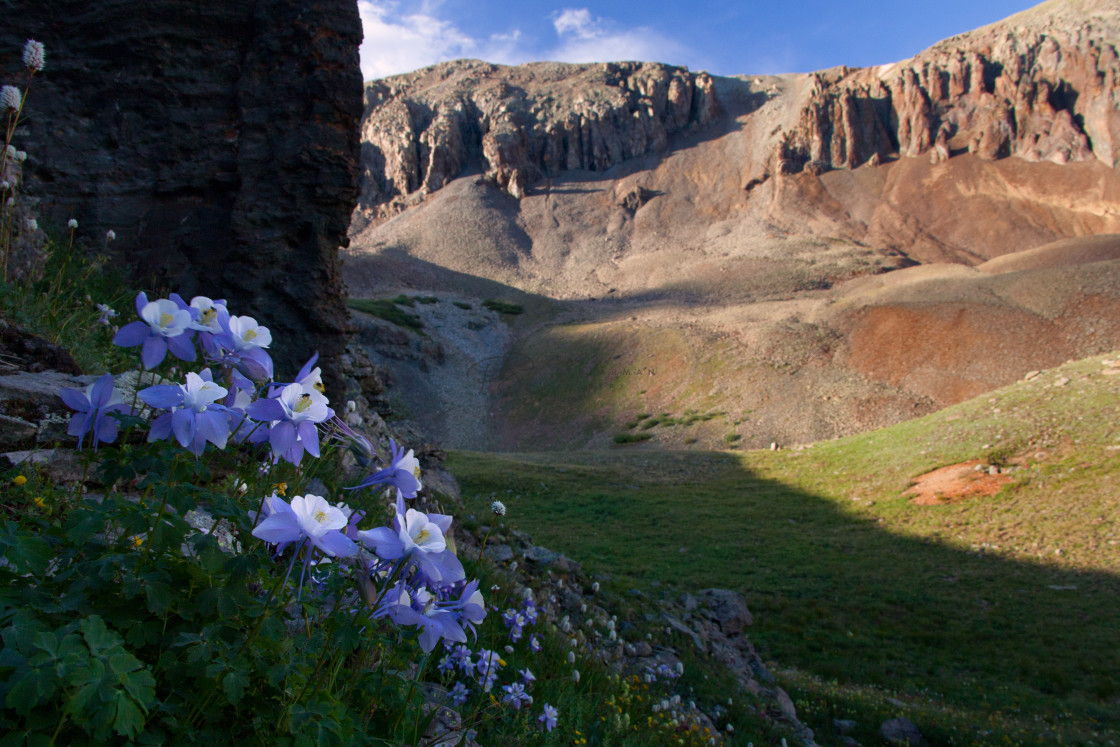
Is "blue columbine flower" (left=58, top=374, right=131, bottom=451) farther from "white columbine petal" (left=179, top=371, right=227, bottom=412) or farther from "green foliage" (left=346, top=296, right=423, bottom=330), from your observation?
"green foliage" (left=346, top=296, right=423, bottom=330)

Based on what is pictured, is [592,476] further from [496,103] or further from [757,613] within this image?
[496,103]

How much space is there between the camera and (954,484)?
1670 centimetres

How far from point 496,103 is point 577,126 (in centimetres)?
1668

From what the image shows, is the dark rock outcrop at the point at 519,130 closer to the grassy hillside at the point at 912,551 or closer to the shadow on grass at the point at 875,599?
the grassy hillside at the point at 912,551

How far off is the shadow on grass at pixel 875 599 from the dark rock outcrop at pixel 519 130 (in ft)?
298

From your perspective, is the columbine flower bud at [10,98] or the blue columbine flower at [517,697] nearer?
the blue columbine flower at [517,697]

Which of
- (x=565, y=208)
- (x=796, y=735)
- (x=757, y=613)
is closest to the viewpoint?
(x=796, y=735)

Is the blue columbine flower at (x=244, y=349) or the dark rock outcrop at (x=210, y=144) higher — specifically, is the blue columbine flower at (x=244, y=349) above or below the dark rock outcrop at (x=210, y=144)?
below

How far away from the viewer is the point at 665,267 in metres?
80.2

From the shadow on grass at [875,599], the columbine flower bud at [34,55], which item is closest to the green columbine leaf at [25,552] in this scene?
the columbine flower bud at [34,55]

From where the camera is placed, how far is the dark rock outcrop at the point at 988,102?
7931 cm

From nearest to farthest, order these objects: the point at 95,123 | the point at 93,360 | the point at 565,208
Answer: the point at 93,360, the point at 95,123, the point at 565,208

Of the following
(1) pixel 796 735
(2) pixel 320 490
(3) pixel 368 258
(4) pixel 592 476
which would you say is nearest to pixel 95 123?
(2) pixel 320 490

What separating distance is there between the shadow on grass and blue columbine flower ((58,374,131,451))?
8.00m
